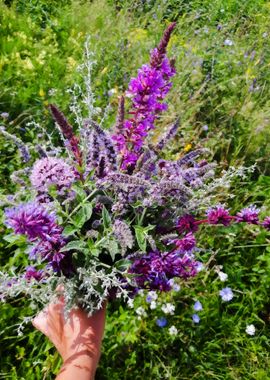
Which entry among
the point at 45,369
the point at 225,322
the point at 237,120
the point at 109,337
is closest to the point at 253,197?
the point at 237,120

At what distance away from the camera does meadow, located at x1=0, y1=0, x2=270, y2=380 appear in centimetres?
196

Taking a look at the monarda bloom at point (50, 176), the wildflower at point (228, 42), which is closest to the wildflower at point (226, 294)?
the monarda bloom at point (50, 176)

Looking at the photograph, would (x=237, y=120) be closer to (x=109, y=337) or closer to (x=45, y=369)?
(x=109, y=337)

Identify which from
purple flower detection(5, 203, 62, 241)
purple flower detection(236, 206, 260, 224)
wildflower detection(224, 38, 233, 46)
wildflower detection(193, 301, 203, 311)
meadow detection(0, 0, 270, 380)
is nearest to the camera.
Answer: purple flower detection(5, 203, 62, 241)

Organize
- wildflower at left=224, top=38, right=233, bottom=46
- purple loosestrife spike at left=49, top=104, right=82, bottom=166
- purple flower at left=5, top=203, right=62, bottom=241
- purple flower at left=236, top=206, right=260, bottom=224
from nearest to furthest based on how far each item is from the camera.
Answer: purple flower at left=5, top=203, right=62, bottom=241 → purple loosestrife spike at left=49, top=104, right=82, bottom=166 → purple flower at left=236, top=206, right=260, bottom=224 → wildflower at left=224, top=38, right=233, bottom=46

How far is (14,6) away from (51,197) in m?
3.25

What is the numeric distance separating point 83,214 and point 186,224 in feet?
0.85

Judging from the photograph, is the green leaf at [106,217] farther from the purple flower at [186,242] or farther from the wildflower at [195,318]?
the wildflower at [195,318]

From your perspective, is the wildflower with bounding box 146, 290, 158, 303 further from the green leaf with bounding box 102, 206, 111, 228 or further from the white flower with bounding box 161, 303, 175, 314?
the green leaf with bounding box 102, 206, 111, 228

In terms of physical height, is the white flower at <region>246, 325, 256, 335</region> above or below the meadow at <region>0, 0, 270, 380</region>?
below

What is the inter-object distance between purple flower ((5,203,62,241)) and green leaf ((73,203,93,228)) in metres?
0.07

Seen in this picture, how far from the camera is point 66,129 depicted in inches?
40.9

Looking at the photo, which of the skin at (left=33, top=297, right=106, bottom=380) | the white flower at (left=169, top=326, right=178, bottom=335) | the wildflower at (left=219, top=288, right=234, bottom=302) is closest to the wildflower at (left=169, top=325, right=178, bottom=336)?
the white flower at (left=169, top=326, right=178, bottom=335)

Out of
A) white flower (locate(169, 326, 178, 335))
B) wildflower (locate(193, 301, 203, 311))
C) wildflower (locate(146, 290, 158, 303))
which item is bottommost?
white flower (locate(169, 326, 178, 335))
